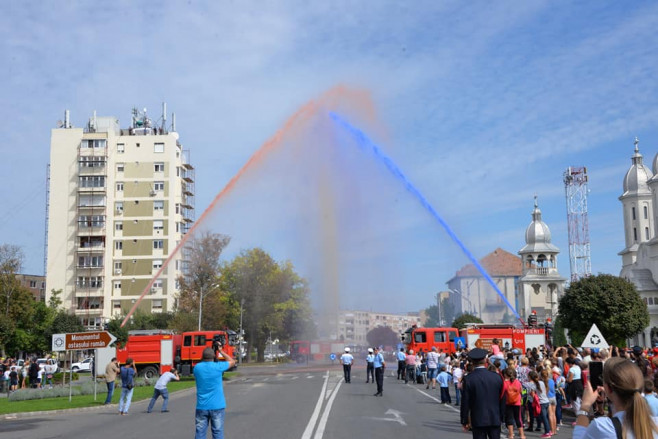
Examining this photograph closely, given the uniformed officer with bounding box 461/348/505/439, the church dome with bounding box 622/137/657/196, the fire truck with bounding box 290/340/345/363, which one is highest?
the church dome with bounding box 622/137/657/196

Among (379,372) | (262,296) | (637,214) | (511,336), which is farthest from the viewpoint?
(637,214)

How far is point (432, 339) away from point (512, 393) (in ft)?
93.3

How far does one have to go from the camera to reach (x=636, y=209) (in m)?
112

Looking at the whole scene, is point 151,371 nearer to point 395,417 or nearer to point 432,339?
point 432,339

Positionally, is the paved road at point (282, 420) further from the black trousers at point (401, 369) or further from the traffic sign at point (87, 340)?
the black trousers at point (401, 369)

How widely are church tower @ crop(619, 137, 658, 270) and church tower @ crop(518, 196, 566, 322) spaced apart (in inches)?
446

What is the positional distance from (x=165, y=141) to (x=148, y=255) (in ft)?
49.4

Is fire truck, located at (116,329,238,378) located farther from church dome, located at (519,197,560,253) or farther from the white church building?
church dome, located at (519,197,560,253)

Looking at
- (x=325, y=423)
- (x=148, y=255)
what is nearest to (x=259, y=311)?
(x=148, y=255)

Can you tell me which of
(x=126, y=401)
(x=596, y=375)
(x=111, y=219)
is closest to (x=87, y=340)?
(x=126, y=401)

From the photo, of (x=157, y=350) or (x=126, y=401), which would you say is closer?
(x=126, y=401)

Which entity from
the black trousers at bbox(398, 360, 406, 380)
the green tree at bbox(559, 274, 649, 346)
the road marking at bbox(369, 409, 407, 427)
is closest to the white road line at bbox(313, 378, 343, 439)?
the road marking at bbox(369, 409, 407, 427)

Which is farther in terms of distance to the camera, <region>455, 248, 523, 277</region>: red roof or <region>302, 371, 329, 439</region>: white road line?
<region>455, 248, 523, 277</region>: red roof

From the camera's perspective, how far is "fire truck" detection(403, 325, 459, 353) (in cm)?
4228
